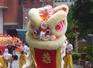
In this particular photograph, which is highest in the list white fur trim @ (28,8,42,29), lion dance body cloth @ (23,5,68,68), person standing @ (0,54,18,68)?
white fur trim @ (28,8,42,29)

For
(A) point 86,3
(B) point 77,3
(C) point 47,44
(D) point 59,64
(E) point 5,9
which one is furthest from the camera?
(E) point 5,9

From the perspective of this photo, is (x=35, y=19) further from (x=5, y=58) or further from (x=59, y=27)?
(x=5, y=58)

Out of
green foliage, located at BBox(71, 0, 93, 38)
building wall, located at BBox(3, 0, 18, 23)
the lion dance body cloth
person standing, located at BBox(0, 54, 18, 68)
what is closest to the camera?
the lion dance body cloth

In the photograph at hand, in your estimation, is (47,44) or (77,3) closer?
(47,44)

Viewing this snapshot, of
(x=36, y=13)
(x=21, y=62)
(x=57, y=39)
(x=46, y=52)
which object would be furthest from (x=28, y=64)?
(x=21, y=62)

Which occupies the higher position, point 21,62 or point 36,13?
point 36,13

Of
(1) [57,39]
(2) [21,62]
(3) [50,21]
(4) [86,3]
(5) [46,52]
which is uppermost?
(4) [86,3]

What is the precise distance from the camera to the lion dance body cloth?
5939 millimetres

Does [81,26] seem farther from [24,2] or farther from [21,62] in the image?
[24,2]

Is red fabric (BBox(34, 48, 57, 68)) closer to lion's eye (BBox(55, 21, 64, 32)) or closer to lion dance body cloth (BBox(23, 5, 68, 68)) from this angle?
lion dance body cloth (BBox(23, 5, 68, 68))

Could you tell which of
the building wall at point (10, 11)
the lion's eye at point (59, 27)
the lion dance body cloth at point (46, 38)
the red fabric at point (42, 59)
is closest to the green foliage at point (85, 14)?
the lion dance body cloth at point (46, 38)

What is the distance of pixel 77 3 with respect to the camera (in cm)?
929

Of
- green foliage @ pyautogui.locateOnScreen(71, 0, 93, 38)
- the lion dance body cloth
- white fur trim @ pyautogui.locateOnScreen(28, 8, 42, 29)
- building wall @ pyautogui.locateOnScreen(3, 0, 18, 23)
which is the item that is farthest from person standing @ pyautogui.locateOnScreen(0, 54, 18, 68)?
building wall @ pyautogui.locateOnScreen(3, 0, 18, 23)

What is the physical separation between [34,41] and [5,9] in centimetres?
3272
